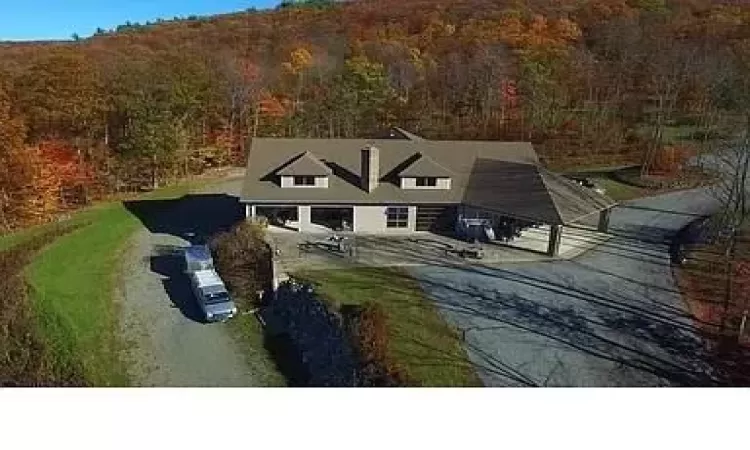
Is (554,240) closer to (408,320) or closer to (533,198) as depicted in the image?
(533,198)

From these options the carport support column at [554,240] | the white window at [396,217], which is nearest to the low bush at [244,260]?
the white window at [396,217]

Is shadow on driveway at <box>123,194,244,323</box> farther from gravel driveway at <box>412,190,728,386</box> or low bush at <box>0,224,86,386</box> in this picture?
gravel driveway at <box>412,190,728,386</box>

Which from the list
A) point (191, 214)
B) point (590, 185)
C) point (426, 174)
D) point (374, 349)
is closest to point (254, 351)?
point (374, 349)

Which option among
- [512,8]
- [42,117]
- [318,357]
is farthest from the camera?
[318,357]

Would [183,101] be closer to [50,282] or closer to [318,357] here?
[50,282]

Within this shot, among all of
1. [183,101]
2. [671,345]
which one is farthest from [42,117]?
[671,345]

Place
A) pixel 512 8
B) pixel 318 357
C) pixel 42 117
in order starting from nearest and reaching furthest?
1. pixel 42 117
2. pixel 512 8
3. pixel 318 357

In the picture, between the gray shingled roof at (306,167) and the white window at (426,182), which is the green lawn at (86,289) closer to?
the gray shingled roof at (306,167)

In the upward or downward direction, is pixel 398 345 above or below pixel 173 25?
below

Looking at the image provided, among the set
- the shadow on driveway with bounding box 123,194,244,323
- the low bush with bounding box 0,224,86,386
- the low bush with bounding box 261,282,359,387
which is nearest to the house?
the shadow on driveway with bounding box 123,194,244,323
